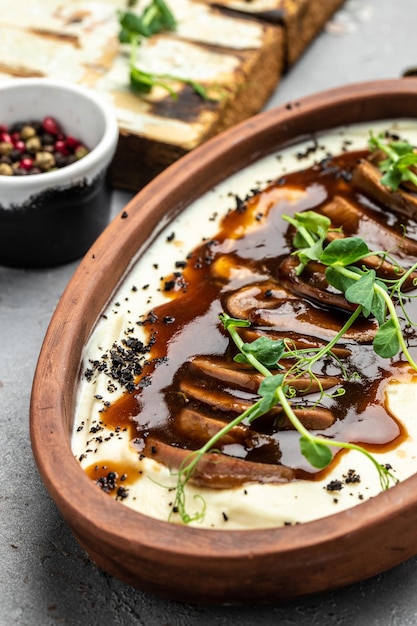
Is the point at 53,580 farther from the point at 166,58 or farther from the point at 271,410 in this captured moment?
the point at 166,58

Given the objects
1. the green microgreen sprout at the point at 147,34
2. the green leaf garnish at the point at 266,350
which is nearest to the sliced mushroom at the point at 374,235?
the green leaf garnish at the point at 266,350

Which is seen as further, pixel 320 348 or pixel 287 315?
pixel 287 315

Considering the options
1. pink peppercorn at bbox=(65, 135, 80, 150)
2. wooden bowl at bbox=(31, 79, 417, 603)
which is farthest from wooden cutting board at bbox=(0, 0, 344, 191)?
wooden bowl at bbox=(31, 79, 417, 603)

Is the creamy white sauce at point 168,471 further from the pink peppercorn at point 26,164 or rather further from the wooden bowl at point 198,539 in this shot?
the pink peppercorn at point 26,164

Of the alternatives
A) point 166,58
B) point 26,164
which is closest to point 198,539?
point 26,164

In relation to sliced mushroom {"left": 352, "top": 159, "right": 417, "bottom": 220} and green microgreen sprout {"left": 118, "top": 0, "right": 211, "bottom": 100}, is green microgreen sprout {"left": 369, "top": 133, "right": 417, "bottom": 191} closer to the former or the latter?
sliced mushroom {"left": 352, "top": 159, "right": 417, "bottom": 220}

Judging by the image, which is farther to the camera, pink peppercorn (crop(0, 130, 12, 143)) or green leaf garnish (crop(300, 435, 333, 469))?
pink peppercorn (crop(0, 130, 12, 143))
